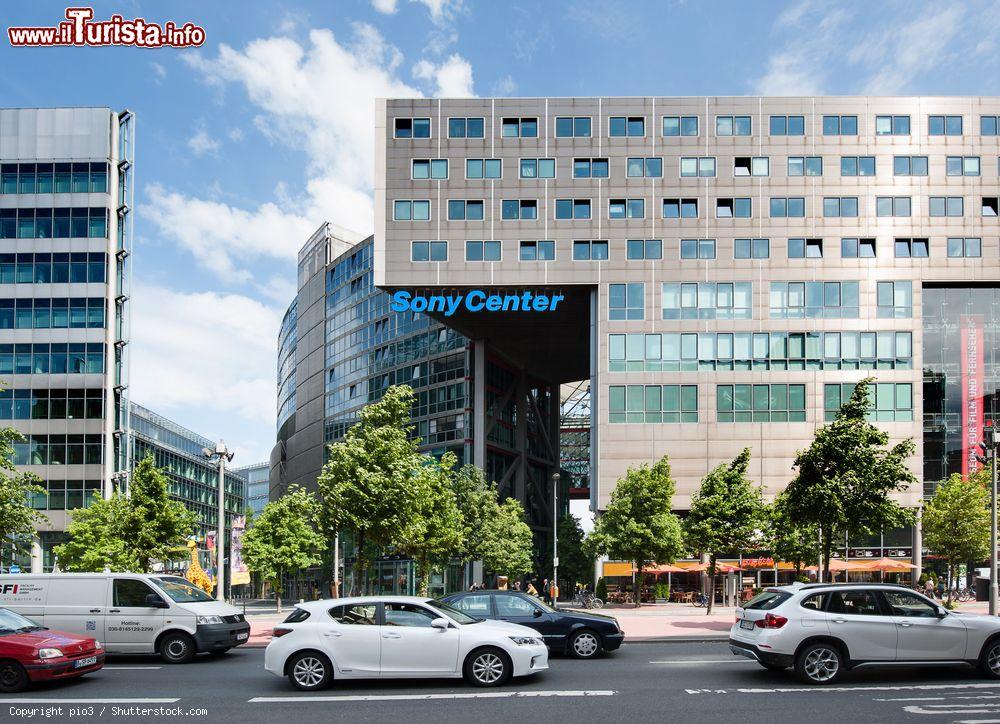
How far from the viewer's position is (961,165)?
1993 inches

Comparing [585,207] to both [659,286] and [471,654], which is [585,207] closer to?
[659,286]

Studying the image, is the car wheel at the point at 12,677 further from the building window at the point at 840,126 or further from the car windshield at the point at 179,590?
the building window at the point at 840,126

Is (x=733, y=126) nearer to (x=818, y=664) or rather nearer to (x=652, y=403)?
(x=652, y=403)

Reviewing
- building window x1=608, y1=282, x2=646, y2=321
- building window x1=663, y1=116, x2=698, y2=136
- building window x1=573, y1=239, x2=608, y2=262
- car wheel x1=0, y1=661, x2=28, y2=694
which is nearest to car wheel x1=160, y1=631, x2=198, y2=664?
car wheel x1=0, y1=661, x2=28, y2=694

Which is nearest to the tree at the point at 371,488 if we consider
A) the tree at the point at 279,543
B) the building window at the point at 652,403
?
the building window at the point at 652,403

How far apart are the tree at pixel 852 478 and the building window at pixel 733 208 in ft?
89.4

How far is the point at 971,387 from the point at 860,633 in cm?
4671

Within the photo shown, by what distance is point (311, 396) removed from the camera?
8550 cm

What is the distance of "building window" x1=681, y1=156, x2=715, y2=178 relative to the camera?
51.2m

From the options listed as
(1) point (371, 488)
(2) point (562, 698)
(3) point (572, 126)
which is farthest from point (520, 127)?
(2) point (562, 698)

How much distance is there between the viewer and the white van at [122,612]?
1930 centimetres

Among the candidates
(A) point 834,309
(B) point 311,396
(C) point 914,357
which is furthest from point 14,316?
(C) point 914,357

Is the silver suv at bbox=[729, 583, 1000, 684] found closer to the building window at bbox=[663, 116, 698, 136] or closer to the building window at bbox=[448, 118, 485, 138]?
the building window at bbox=[663, 116, 698, 136]

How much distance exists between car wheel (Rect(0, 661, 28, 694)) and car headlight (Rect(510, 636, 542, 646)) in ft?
27.5
